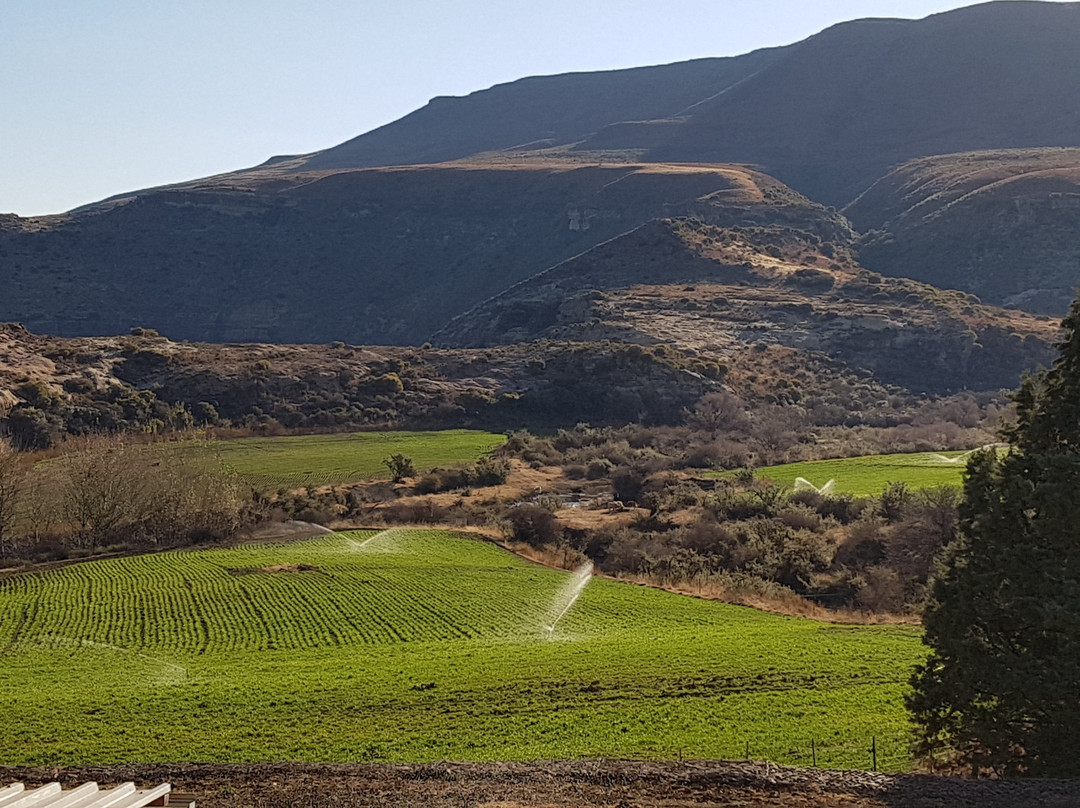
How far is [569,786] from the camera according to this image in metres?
12.4

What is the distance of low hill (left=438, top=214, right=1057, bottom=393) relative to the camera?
3526 inches

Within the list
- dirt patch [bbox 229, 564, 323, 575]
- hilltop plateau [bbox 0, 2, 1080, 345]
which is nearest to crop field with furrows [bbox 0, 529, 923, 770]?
dirt patch [bbox 229, 564, 323, 575]

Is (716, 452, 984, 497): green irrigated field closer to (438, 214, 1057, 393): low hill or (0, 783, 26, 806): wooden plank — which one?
(438, 214, 1057, 393): low hill

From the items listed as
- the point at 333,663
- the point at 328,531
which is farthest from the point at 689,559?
the point at 333,663

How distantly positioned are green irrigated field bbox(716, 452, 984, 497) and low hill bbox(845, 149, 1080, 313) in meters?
50.2

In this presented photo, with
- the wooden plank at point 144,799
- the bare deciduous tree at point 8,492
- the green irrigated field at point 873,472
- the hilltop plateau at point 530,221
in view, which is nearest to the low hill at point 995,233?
the hilltop plateau at point 530,221

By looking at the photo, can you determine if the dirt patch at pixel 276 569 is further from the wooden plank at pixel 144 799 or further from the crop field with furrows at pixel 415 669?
the wooden plank at pixel 144 799

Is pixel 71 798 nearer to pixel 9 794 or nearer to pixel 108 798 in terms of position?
pixel 108 798

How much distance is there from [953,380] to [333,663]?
75.0 metres

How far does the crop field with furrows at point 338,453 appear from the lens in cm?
5947

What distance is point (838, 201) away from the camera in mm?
155875

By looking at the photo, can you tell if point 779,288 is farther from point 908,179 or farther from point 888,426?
point 908,179

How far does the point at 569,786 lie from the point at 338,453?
5563 cm

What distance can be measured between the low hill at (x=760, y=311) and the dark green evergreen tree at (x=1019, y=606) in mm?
76028
